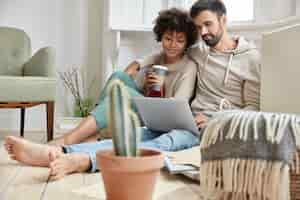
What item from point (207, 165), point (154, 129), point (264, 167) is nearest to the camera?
point (264, 167)

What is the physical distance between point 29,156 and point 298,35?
38.7 inches

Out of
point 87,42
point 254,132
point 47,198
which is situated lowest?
point 47,198

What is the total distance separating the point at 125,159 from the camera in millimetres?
896

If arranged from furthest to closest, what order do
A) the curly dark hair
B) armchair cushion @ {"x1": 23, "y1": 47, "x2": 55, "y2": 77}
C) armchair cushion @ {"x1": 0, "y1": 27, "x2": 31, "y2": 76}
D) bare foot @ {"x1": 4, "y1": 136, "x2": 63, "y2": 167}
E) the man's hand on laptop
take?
1. armchair cushion @ {"x1": 0, "y1": 27, "x2": 31, "y2": 76}
2. armchair cushion @ {"x1": 23, "y1": 47, "x2": 55, "y2": 77}
3. the curly dark hair
4. the man's hand on laptop
5. bare foot @ {"x1": 4, "y1": 136, "x2": 63, "y2": 167}

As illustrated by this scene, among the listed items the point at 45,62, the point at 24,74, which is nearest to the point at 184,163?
the point at 45,62

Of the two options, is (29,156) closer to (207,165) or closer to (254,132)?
(207,165)

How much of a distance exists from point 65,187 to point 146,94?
844 mm

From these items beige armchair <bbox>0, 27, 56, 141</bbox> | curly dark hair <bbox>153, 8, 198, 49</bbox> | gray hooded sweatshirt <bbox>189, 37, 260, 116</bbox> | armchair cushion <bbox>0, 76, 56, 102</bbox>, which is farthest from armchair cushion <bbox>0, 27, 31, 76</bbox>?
gray hooded sweatshirt <bbox>189, 37, 260, 116</bbox>

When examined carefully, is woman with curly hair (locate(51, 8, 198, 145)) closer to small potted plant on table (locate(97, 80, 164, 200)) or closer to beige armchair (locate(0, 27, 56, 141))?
beige armchair (locate(0, 27, 56, 141))

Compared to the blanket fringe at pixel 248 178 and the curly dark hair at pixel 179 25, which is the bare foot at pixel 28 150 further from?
the curly dark hair at pixel 179 25

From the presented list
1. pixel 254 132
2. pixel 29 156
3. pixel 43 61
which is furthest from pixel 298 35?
pixel 43 61

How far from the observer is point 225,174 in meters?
1.13

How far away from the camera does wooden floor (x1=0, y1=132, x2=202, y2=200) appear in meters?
1.30

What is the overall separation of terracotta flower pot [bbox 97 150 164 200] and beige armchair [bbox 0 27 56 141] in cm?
179
